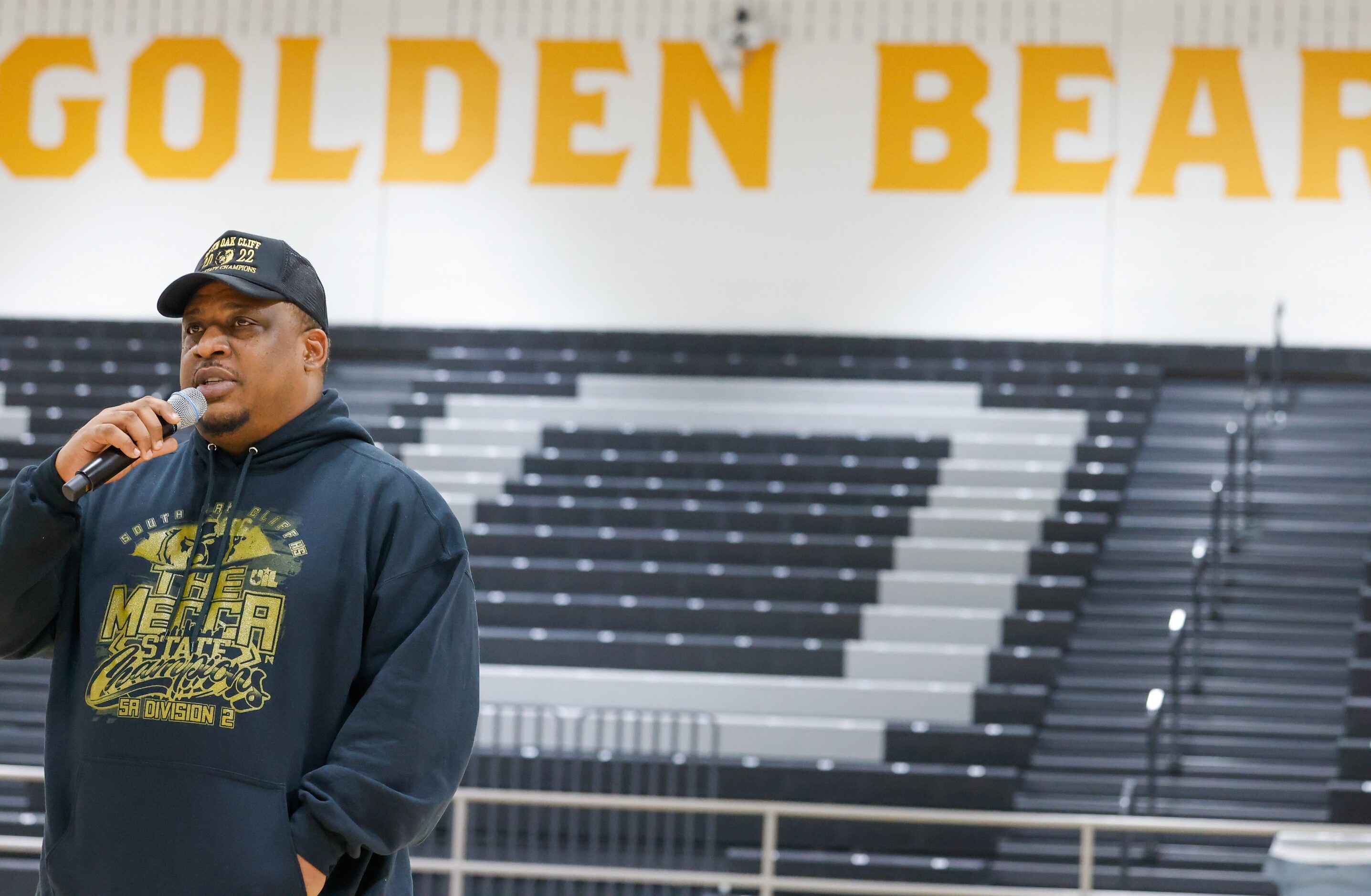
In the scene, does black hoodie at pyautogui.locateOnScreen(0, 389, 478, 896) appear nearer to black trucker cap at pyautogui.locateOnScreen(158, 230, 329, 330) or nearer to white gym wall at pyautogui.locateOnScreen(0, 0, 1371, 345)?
black trucker cap at pyautogui.locateOnScreen(158, 230, 329, 330)

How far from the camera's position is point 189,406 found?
193 centimetres

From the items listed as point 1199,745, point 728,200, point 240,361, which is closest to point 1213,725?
point 1199,745

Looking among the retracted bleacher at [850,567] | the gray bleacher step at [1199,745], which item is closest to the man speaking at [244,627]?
the retracted bleacher at [850,567]

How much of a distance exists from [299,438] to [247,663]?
0.31 metres

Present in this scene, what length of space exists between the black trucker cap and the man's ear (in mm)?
27

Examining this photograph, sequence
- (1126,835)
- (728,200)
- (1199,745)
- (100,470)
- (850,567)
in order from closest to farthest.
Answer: (100,470), (1126,835), (1199,745), (850,567), (728,200)

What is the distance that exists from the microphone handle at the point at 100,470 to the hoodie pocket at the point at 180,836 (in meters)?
0.33

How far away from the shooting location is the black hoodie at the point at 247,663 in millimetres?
1858

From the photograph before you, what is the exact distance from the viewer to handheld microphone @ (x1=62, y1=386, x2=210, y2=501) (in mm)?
1832

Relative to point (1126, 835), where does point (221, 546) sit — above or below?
above

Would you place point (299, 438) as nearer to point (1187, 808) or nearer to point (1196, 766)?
point (1187, 808)

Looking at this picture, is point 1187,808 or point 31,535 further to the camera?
point 1187,808

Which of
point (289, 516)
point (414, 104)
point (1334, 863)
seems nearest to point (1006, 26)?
point (414, 104)

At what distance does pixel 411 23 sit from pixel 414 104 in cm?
67
